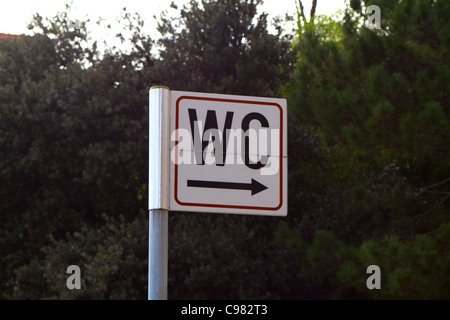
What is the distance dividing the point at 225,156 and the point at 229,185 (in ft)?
0.40

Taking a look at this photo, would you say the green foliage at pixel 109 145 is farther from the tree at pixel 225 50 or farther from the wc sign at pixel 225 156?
the wc sign at pixel 225 156

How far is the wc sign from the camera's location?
301 cm

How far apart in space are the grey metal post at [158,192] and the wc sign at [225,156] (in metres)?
0.04

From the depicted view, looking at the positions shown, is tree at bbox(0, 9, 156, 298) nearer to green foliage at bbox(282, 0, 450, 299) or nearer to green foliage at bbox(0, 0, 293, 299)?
green foliage at bbox(0, 0, 293, 299)

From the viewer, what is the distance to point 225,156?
121 inches

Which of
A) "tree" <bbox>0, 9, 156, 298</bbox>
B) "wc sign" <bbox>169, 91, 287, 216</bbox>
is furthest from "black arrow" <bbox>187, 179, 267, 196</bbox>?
"tree" <bbox>0, 9, 156, 298</bbox>

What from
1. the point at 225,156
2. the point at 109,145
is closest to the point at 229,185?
the point at 225,156

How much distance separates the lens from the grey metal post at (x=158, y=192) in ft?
9.12

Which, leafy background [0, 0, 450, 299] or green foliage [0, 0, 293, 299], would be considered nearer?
leafy background [0, 0, 450, 299]

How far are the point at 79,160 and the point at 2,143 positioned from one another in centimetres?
158

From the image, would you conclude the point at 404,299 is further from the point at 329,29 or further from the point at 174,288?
the point at 329,29

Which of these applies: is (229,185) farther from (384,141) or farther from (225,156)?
(384,141)

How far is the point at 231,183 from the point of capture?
120 inches
